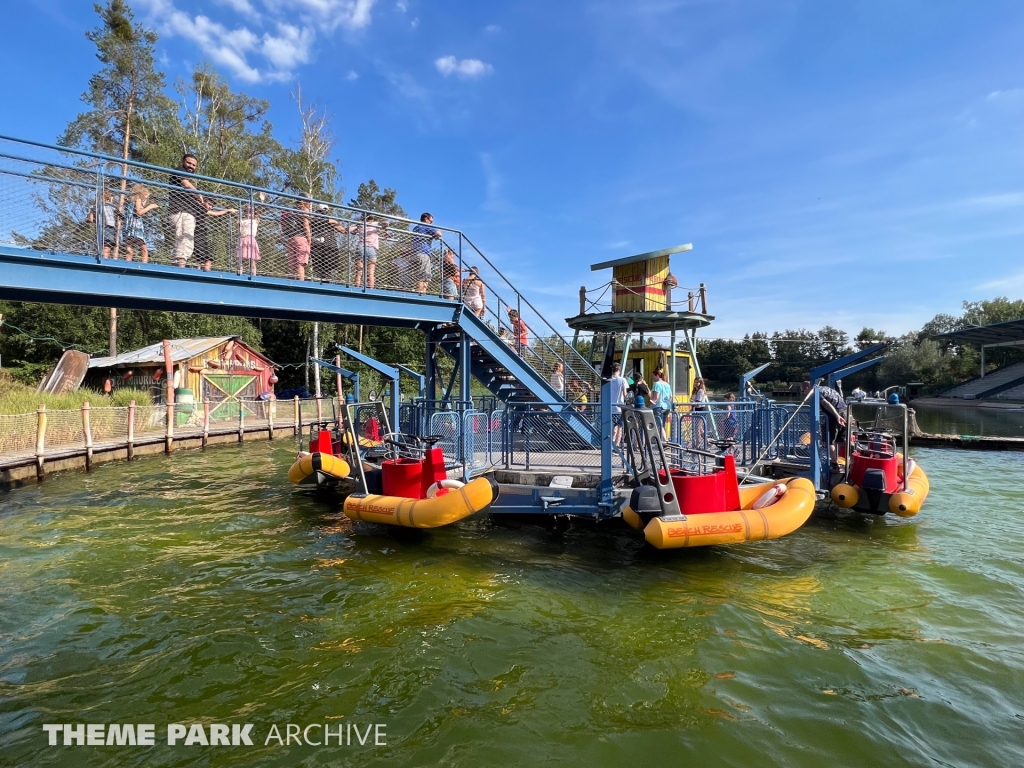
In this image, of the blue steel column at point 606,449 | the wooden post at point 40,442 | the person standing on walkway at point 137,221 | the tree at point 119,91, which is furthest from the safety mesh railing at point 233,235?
the tree at point 119,91

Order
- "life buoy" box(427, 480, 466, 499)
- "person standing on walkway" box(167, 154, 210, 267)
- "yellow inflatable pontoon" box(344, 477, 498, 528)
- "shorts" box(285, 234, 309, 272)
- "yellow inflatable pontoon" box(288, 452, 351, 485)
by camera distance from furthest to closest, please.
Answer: "yellow inflatable pontoon" box(288, 452, 351, 485) < "shorts" box(285, 234, 309, 272) < "life buoy" box(427, 480, 466, 499) < "person standing on walkway" box(167, 154, 210, 267) < "yellow inflatable pontoon" box(344, 477, 498, 528)

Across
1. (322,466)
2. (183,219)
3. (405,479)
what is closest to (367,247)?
(183,219)

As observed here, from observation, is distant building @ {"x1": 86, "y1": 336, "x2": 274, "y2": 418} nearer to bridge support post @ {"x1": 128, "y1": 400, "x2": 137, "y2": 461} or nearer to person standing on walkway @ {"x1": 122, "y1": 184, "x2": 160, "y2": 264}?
bridge support post @ {"x1": 128, "y1": 400, "x2": 137, "y2": 461}

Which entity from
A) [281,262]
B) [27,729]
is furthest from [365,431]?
[27,729]

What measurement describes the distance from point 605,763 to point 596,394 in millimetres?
11027

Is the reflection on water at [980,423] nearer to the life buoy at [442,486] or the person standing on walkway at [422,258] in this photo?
the person standing on walkway at [422,258]

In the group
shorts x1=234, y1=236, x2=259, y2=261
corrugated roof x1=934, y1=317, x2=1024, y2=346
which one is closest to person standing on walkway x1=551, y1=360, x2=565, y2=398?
shorts x1=234, y1=236, x2=259, y2=261

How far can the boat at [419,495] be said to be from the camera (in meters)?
8.55

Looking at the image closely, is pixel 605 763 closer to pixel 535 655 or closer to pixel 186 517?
pixel 535 655

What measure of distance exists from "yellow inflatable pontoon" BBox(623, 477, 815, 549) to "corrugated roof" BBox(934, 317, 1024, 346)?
50625 mm

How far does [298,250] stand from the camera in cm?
1004

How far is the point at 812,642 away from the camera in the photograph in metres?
5.90

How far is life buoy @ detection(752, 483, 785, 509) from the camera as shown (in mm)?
8828

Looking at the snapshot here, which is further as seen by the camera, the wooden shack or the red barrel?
the wooden shack
